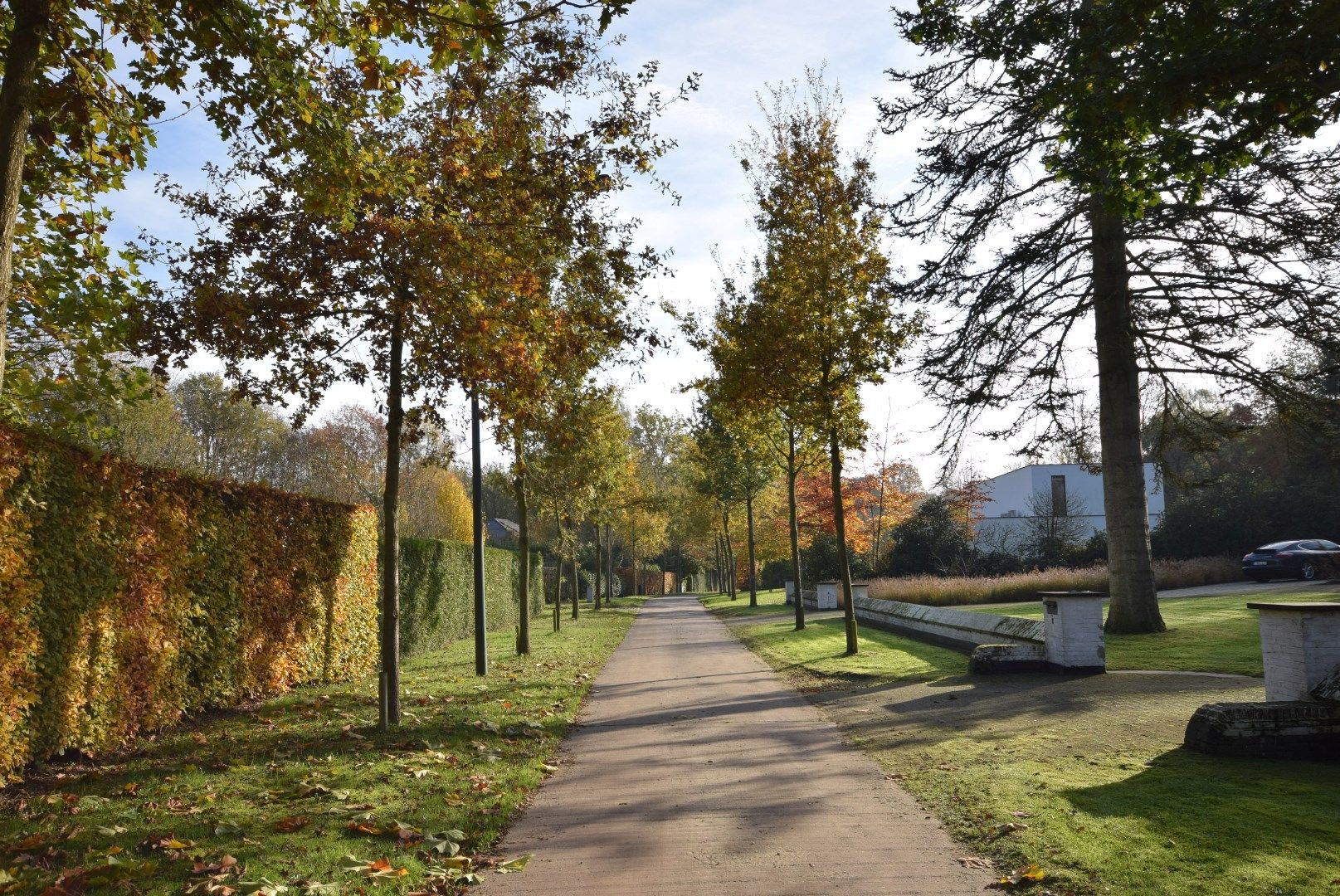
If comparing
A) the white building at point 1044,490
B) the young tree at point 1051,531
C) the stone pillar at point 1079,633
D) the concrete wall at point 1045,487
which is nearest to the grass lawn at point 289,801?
the stone pillar at point 1079,633

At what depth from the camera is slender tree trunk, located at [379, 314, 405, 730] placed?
361 inches

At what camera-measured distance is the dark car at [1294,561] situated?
83.7 ft

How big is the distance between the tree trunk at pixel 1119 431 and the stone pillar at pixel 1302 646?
8528 mm

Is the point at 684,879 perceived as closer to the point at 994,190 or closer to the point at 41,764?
the point at 41,764

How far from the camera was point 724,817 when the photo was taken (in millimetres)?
5816

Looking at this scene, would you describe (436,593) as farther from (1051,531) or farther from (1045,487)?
(1045,487)

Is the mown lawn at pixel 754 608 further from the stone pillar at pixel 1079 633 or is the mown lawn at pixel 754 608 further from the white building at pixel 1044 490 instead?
the stone pillar at pixel 1079 633

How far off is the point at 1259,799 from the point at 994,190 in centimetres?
1229

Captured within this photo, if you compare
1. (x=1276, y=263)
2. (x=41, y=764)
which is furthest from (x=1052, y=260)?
(x=41, y=764)

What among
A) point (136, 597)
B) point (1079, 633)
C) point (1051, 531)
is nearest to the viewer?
point (136, 597)

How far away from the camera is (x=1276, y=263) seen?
1426 cm

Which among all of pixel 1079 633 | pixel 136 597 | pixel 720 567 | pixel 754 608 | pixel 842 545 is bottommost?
pixel 754 608

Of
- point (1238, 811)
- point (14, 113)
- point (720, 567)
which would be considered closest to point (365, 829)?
point (14, 113)

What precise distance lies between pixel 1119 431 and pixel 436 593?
13.7 meters
